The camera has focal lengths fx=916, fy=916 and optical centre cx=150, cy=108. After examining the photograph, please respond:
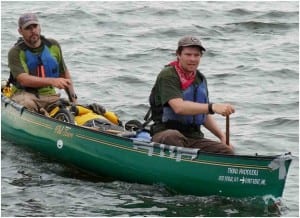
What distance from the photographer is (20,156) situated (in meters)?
11.8

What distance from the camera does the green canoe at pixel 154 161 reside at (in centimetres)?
935

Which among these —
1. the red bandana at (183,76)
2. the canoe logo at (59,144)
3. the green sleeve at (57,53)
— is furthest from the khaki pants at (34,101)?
the red bandana at (183,76)

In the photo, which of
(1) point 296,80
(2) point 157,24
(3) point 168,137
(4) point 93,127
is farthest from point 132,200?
(2) point 157,24

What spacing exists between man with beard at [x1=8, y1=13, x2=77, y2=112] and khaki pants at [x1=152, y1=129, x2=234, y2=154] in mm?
1992

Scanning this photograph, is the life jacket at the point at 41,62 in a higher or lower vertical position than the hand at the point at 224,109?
higher

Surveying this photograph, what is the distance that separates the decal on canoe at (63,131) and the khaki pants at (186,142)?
134 centimetres

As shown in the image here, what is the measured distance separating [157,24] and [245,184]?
39.8ft

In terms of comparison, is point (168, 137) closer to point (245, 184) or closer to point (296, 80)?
point (245, 184)

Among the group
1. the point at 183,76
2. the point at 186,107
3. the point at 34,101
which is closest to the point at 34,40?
the point at 34,101

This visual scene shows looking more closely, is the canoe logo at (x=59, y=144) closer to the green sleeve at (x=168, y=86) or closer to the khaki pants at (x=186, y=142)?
the khaki pants at (x=186, y=142)

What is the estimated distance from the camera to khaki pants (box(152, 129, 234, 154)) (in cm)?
986

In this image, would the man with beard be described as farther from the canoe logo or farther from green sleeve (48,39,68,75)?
the canoe logo

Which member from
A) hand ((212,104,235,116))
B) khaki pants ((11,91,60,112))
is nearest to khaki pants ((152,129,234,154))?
hand ((212,104,235,116))

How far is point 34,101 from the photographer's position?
11.8 m
